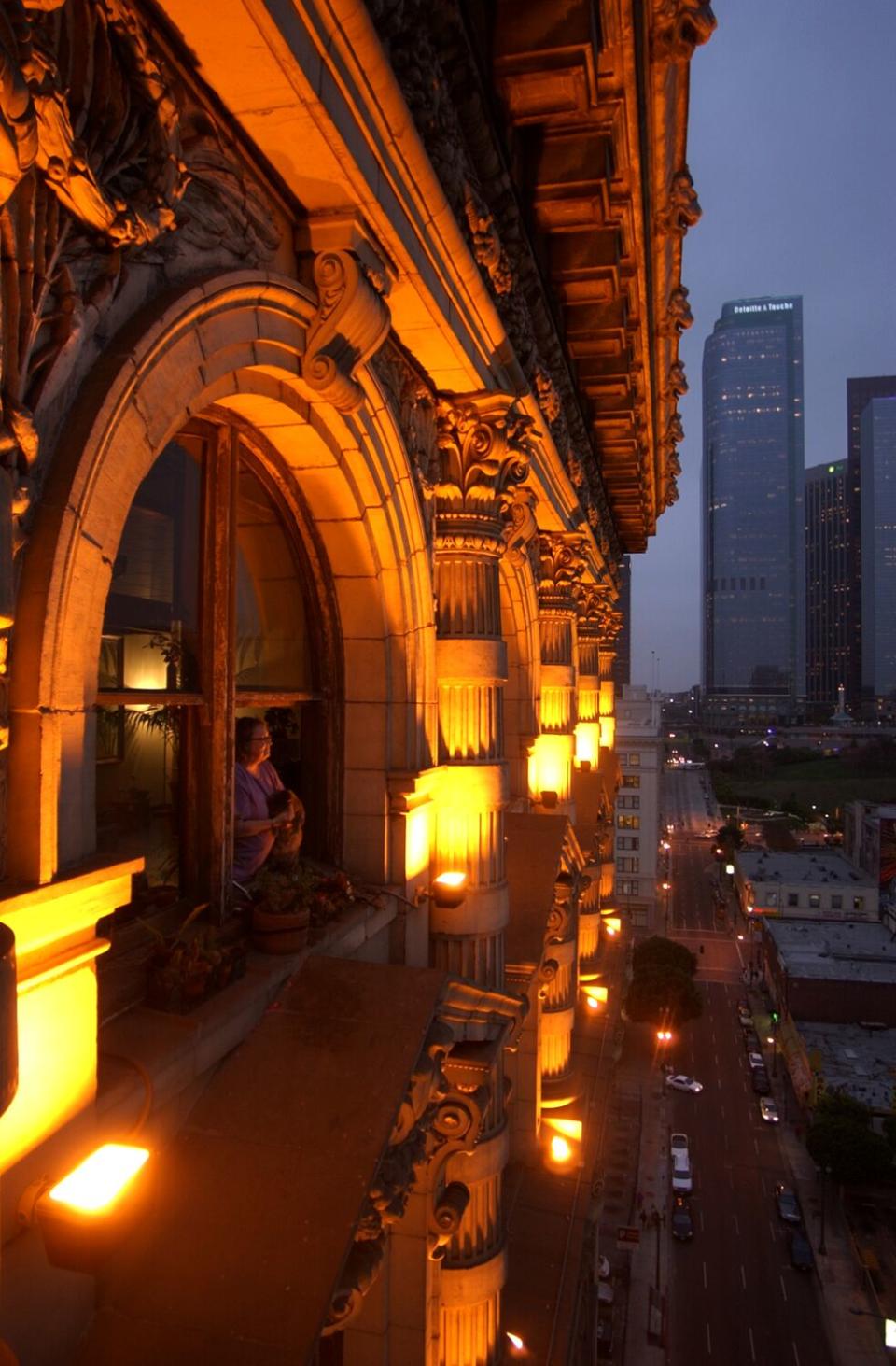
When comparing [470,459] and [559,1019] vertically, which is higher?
[470,459]

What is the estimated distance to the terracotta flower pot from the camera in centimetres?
516

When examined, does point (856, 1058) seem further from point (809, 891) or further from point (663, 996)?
point (809, 891)

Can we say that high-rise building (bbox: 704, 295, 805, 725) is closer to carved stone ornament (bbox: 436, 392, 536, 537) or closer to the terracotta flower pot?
carved stone ornament (bbox: 436, 392, 536, 537)

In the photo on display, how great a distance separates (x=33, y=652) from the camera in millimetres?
2941

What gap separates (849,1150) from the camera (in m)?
30.0

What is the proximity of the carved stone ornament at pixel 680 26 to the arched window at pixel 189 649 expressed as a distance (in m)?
3.55

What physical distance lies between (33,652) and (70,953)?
1084 mm

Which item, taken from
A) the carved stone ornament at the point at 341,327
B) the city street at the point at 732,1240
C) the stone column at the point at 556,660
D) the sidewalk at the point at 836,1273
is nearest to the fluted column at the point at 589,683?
the stone column at the point at 556,660

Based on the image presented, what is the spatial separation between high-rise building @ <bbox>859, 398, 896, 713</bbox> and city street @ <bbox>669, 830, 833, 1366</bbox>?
142m

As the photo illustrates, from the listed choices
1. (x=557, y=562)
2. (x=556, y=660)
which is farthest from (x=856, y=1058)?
(x=557, y=562)

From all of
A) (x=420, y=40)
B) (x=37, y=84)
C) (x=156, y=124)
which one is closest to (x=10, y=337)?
(x=37, y=84)

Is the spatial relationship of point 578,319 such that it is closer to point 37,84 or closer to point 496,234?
point 496,234

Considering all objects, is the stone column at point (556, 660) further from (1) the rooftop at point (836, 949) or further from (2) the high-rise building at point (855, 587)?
(2) the high-rise building at point (855, 587)

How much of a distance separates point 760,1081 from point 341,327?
43381 millimetres
